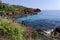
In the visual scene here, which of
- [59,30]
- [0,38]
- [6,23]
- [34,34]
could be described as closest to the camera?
[0,38]

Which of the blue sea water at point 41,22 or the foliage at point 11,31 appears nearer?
the foliage at point 11,31

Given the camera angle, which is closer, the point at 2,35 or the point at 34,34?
the point at 2,35

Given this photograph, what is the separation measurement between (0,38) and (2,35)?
0.37 m

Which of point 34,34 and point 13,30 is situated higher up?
point 13,30

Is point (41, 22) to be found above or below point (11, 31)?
below

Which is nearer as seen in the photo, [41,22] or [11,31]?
[11,31]

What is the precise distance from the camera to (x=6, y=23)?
31.2 ft

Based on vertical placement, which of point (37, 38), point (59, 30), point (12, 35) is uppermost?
point (12, 35)

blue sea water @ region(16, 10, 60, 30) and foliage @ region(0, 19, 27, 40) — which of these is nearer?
foliage @ region(0, 19, 27, 40)

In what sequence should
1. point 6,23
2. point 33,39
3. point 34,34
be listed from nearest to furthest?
point 6,23 < point 33,39 < point 34,34

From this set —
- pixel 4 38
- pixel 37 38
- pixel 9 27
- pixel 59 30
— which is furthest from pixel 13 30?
pixel 59 30

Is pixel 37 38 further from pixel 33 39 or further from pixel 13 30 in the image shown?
pixel 13 30

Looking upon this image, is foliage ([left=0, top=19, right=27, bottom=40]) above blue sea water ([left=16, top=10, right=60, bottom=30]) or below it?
above

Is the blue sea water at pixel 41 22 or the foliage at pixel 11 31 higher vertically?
the foliage at pixel 11 31
